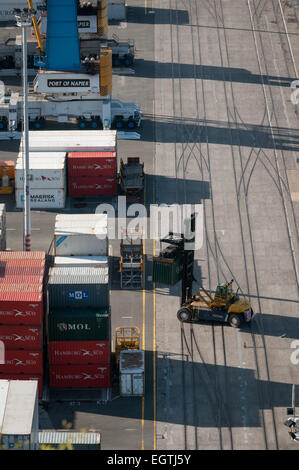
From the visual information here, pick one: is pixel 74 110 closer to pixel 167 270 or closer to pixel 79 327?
pixel 167 270

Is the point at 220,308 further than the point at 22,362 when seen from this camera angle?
Yes

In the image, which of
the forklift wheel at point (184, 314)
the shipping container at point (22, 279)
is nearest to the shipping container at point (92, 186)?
the forklift wheel at point (184, 314)

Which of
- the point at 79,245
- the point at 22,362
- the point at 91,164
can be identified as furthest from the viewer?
the point at 91,164

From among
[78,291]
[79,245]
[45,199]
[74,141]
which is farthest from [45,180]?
[78,291]

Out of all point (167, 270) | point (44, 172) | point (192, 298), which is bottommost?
point (192, 298)

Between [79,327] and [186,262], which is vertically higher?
[186,262]

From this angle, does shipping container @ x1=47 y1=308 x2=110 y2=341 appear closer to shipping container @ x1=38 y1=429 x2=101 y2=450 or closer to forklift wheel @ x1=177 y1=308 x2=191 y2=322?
shipping container @ x1=38 y1=429 x2=101 y2=450
